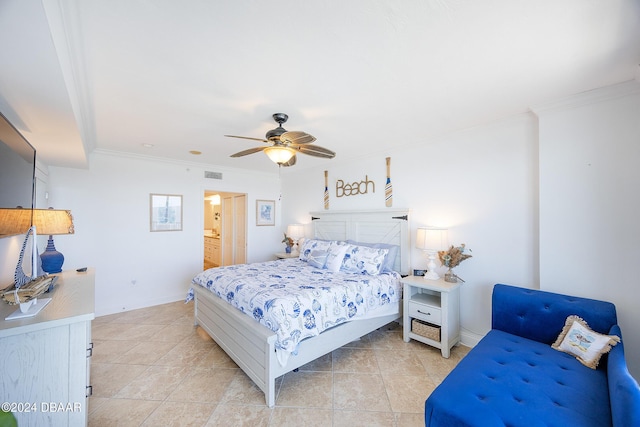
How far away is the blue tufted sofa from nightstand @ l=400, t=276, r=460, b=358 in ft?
1.83

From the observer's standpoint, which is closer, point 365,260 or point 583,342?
point 583,342

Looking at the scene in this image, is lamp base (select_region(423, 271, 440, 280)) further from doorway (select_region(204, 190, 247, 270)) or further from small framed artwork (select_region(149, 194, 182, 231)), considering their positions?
small framed artwork (select_region(149, 194, 182, 231))

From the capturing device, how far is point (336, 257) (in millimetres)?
3402

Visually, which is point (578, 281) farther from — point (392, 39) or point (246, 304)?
point (246, 304)

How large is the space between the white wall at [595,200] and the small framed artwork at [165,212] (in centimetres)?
511

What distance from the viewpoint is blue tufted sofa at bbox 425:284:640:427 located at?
1205mm

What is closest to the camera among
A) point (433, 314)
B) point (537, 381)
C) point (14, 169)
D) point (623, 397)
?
point (623, 397)

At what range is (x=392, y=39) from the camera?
147cm

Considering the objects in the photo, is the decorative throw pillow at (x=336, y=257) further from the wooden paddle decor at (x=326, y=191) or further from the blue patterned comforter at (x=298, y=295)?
the wooden paddle decor at (x=326, y=191)

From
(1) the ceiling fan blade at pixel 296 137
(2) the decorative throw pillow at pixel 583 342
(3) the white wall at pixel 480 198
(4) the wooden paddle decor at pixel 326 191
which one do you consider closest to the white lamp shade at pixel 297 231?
(4) the wooden paddle decor at pixel 326 191

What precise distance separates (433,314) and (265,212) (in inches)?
157

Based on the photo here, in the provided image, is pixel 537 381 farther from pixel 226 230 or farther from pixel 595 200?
pixel 226 230

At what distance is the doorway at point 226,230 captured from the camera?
5580 millimetres

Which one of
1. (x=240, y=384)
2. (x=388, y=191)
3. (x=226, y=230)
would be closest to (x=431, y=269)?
(x=388, y=191)
